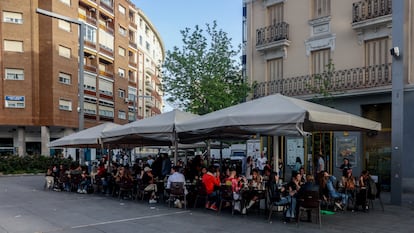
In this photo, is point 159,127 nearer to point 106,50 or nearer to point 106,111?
point 106,111

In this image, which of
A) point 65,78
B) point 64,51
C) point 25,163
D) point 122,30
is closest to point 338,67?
point 25,163

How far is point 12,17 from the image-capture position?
39.4m

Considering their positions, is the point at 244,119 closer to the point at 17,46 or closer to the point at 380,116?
the point at 380,116

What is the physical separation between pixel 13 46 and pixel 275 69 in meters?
29.1

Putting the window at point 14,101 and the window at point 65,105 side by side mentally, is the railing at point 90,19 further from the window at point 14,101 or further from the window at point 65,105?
the window at point 14,101

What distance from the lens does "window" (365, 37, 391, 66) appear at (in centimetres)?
1717

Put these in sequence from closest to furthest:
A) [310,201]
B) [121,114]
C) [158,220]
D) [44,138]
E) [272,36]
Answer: [310,201], [158,220], [272,36], [44,138], [121,114]

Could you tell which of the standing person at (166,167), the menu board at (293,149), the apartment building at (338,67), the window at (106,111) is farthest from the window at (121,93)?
the standing person at (166,167)

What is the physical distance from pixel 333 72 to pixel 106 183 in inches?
448

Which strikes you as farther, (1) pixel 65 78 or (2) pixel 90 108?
(2) pixel 90 108

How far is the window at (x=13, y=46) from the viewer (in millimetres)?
38938

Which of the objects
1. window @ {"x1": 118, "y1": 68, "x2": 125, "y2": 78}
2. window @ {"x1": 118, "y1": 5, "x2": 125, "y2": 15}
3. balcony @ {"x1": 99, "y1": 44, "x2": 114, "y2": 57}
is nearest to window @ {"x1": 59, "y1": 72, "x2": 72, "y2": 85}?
balcony @ {"x1": 99, "y1": 44, "x2": 114, "y2": 57}

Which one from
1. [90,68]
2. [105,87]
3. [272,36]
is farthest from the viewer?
[105,87]

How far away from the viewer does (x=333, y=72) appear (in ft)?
61.0
